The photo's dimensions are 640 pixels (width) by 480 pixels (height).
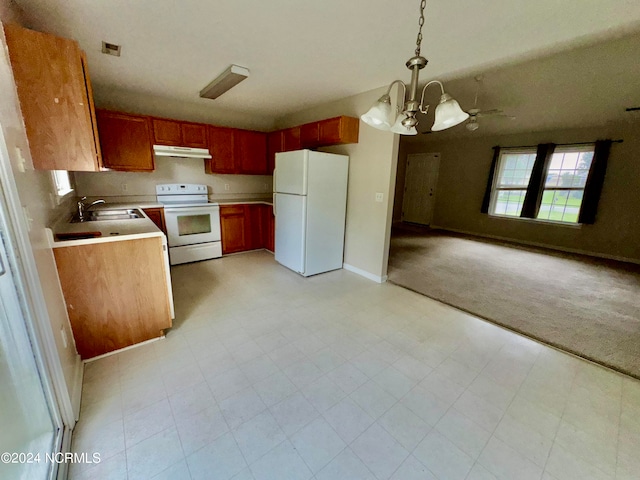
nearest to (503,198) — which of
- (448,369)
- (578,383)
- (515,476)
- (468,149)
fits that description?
(468,149)

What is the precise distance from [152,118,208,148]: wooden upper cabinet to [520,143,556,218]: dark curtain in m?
6.73

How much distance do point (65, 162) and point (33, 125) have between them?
227 mm

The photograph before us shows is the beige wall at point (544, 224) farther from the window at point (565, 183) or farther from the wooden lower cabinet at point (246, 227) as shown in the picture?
the wooden lower cabinet at point (246, 227)

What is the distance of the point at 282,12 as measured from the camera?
66.8 inches

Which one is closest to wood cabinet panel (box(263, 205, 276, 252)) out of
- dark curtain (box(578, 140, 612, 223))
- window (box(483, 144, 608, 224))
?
window (box(483, 144, 608, 224))

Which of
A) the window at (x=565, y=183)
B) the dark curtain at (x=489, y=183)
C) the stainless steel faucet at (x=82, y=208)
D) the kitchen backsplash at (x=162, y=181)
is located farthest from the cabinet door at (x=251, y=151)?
the window at (x=565, y=183)

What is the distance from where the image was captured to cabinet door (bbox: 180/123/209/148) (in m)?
3.84

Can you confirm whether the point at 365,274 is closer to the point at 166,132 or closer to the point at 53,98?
the point at 53,98

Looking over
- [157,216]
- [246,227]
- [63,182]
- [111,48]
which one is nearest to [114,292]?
[63,182]

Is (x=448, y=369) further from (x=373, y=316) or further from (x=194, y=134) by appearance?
(x=194, y=134)

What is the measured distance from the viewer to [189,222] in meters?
3.85

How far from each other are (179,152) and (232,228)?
1377 mm

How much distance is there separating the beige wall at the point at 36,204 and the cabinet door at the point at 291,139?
2.82 m

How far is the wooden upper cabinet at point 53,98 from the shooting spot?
1408 mm
